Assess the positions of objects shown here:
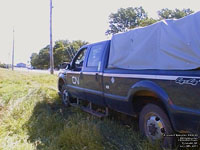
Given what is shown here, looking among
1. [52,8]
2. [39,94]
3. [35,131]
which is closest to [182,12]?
[52,8]

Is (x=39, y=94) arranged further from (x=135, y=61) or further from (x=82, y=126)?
(x=135, y=61)

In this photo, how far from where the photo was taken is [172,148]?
9.53 ft

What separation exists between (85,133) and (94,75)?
146cm

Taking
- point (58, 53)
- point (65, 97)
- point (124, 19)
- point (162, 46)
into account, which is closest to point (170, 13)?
point (124, 19)

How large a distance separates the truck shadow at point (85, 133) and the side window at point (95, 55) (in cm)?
128

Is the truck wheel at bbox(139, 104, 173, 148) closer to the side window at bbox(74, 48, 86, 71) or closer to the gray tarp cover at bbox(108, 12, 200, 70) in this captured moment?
the gray tarp cover at bbox(108, 12, 200, 70)

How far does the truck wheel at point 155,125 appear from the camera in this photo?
2.93 meters

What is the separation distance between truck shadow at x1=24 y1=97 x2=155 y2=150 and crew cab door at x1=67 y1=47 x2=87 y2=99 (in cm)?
87

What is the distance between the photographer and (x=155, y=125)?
3109 mm

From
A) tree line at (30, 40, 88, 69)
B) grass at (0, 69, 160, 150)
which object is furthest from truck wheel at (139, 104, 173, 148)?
tree line at (30, 40, 88, 69)

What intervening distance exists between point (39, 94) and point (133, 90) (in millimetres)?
4660

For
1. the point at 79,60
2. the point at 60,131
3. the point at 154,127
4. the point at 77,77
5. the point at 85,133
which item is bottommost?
the point at 60,131

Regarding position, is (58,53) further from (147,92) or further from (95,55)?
(147,92)

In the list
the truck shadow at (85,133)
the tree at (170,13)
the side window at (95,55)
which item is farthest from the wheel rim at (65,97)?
the tree at (170,13)
